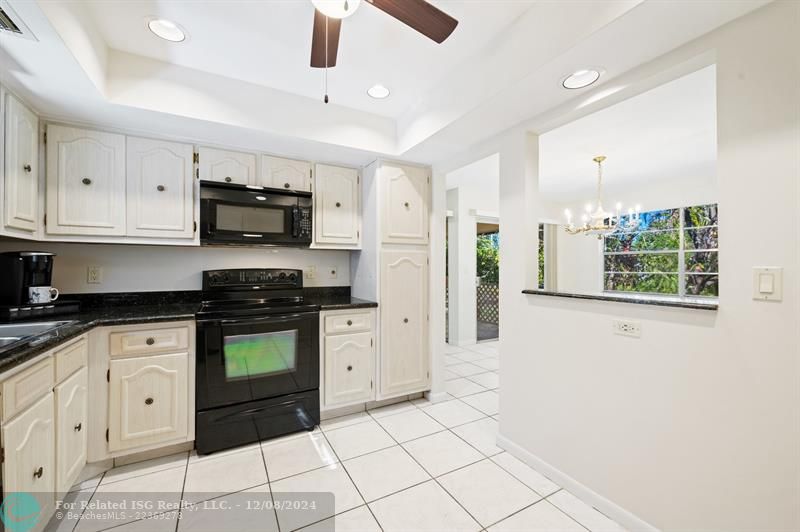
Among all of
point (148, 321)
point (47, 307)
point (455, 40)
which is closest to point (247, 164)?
point (148, 321)

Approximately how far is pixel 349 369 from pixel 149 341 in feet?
4.47

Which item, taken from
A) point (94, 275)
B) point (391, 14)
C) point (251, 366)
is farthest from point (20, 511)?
point (391, 14)

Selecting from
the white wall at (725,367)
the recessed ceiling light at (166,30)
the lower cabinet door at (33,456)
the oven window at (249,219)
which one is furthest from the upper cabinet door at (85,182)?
the white wall at (725,367)

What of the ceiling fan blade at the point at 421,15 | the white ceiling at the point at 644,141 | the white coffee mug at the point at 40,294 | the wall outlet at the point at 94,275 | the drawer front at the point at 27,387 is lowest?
the drawer front at the point at 27,387

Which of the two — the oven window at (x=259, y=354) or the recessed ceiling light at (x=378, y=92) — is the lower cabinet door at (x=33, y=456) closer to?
the oven window at (x=259, y=354)

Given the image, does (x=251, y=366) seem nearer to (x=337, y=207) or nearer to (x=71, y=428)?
(x=71, y=428)

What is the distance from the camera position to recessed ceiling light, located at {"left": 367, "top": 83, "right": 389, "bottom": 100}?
2295 millimetres

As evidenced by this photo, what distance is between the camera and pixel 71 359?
5.41 feet

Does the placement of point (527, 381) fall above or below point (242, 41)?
below

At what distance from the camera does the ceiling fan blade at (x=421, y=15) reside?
4.15 feet

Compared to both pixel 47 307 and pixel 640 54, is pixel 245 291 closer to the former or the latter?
pixel 47 307

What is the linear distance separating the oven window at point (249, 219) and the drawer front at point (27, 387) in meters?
1.31

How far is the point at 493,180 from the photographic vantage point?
483 cm

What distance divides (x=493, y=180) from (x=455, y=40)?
316 centimetres
